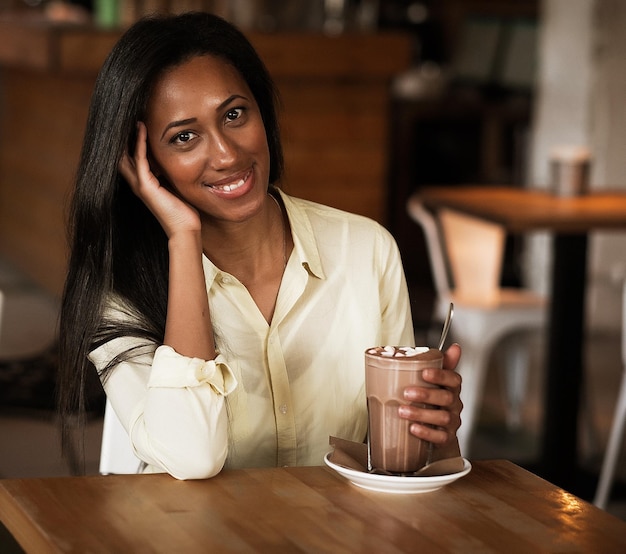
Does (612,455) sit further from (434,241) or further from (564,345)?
(434,241)

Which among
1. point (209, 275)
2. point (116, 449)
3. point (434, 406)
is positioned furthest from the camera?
point (116, 449)

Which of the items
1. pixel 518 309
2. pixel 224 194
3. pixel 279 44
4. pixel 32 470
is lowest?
pixel 32 470

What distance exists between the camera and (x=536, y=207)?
13.0 ft

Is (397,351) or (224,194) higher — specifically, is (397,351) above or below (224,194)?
below

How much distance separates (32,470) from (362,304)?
175 centimetres

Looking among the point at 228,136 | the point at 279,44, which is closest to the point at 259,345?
the point at 228,136

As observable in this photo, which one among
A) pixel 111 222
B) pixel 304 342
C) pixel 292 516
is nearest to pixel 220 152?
pixel 111 222

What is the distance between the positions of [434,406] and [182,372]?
36cm

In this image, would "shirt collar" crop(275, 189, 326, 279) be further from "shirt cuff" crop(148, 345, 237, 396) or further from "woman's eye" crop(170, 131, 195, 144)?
"shirt cuff" crop(148, 345, 237, 396)

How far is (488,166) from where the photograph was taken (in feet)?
26.4

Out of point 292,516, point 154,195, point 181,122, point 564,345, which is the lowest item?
point 564,345

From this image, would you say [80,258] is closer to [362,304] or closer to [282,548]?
[362,304]

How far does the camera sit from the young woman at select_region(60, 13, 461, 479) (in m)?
1.79

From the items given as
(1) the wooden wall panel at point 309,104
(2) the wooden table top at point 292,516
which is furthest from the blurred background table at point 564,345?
(2) the wooden table top at point 292,516
